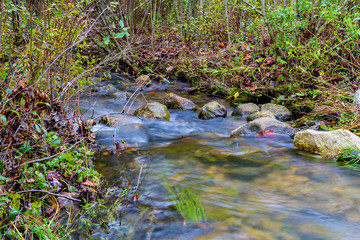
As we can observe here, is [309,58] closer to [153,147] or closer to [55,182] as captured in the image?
[153,147]

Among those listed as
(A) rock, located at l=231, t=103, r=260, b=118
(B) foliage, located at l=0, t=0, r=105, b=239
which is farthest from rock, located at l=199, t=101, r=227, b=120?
(B) foliage, located at l=0, t=0, r=105, b=239

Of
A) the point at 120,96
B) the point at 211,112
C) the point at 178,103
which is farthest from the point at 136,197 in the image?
the point at 120,96

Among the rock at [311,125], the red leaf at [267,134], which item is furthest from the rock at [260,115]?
the red leaf at [267,134]

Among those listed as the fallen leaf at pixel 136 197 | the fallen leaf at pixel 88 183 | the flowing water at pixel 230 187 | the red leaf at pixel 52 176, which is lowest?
the flowing water at pixel 230 187

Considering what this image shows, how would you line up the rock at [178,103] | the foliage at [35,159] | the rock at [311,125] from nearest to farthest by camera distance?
the foliage at [35,159] < the rock at [311,125] < the rock at [178,103]

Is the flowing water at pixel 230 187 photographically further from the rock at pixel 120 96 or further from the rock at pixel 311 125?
the rock at pixel 120 96

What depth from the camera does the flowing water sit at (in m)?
2.68

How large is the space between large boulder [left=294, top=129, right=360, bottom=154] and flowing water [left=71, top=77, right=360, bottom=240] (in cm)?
18

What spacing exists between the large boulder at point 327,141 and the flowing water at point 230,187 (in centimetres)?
18

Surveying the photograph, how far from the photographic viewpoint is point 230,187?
367cm

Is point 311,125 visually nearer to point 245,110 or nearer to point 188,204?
point 245,110

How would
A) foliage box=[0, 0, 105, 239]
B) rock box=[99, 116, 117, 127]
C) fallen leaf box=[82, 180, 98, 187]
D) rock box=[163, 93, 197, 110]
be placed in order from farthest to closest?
rock box=[163, 93, 197, 110]
rock box=[99, 116, 117, 127]
fallen leaf box=[82, 180, 98, 187]
foliage box=[0, 0, 105, 239]

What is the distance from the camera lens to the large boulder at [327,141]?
4148 millimetres

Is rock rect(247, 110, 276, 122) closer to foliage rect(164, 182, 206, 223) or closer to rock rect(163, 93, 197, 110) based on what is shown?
rock rect(163, 93, 197, 110)
